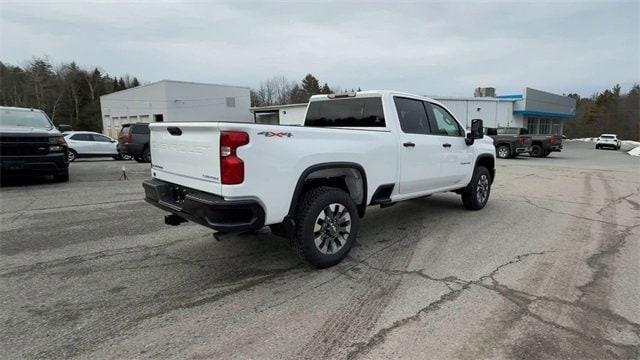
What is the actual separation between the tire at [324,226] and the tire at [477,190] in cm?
343

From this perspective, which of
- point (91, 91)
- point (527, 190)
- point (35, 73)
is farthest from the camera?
point (91, 91)

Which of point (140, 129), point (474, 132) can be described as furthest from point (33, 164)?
point (474, 132)

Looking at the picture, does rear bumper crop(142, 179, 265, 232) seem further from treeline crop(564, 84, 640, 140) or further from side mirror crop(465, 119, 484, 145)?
treeline crop(564, 84, 640, 140)

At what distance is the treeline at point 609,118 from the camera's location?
67.0 m

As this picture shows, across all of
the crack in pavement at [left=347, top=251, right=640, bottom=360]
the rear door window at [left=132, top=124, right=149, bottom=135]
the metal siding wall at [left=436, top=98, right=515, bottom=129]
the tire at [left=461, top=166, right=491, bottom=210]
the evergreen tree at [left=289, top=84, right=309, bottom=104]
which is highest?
the evergreen tree at [left=289, top=84, right=309, bottom=104]

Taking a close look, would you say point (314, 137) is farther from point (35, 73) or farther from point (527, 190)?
point (35, 73)

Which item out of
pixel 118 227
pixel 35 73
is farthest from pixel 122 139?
pixel 35 73

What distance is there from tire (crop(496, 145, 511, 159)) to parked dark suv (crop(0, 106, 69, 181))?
21.6m

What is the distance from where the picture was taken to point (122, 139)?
16.7 metres

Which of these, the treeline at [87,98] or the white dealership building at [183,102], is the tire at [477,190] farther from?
the treeline at [87,98]

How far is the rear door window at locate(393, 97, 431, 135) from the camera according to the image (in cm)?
539

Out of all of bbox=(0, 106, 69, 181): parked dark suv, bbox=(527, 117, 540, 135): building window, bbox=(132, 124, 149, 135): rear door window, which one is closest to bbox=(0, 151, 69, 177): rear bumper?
bbox=(0, 106, 69, 181): parked dark suv

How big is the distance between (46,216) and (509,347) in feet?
23.0

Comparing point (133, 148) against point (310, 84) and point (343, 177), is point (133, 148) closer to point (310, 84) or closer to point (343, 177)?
point (343, 177)
